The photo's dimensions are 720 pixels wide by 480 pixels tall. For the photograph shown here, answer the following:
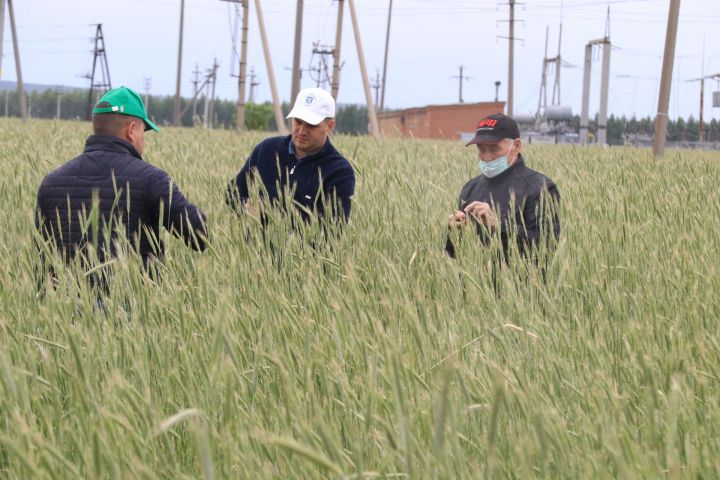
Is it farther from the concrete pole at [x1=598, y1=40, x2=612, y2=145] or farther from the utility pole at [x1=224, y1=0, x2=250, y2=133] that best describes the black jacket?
the concrete pole at [x1=598, y1=40, x2=612, y2=145]

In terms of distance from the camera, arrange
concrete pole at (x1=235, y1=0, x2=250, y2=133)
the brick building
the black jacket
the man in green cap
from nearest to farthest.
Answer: the man in green cap → the black jacket → concrete pole at (x1=235, y1=0, x2=250, y2=133) → the brick building

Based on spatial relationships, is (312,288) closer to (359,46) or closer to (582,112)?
(359,46)

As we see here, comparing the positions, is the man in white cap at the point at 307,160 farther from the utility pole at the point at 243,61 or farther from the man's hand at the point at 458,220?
the utility pole at the point at 243,61

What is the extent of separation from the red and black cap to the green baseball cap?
140cm

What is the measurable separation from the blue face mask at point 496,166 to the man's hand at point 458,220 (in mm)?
474

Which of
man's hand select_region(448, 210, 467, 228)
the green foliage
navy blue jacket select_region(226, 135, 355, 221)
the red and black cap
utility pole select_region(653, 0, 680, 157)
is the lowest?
man's hand select_region(448, 210, 467, 228)

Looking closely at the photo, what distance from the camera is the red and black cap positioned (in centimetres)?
402

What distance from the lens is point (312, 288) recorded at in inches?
92.5

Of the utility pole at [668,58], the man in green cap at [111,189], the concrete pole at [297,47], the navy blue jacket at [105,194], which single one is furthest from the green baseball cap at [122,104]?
the concrete pole at [297,47]

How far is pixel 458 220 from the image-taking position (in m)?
3.64

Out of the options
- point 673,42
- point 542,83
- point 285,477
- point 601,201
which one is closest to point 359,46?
point 673,42

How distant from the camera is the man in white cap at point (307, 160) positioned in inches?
164

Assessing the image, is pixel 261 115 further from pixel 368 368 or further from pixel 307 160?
pixel 368 368

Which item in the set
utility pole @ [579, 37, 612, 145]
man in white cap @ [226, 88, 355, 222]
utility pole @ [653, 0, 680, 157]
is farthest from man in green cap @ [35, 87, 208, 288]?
utility pole @ [579, 37, 612, 145]
